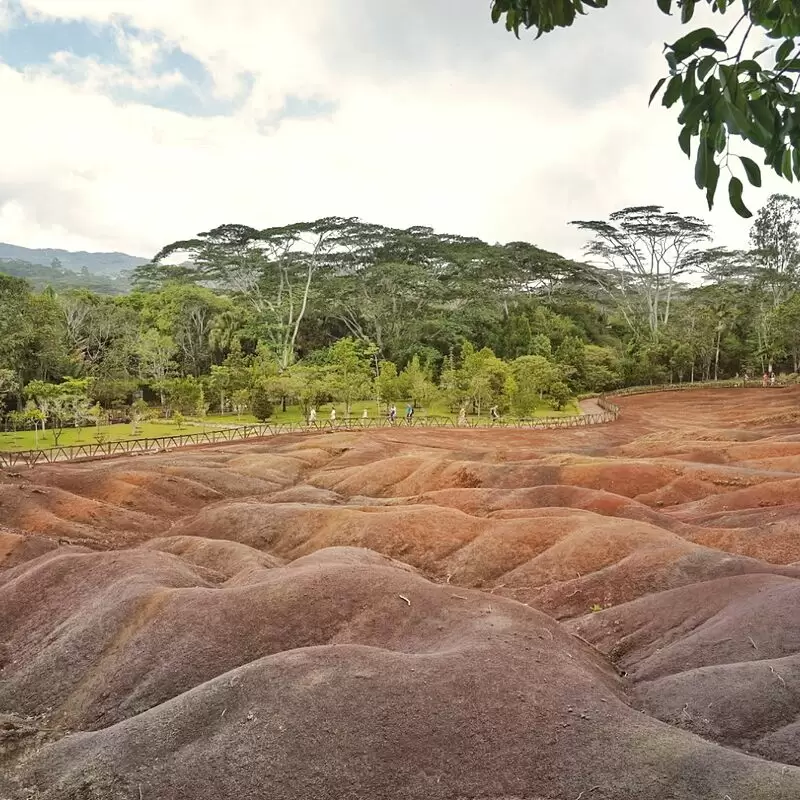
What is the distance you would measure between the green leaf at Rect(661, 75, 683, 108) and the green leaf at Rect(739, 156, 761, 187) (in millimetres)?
392

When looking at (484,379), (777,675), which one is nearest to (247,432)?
(484,379)

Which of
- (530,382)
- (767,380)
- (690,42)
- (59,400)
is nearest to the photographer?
(690,42)

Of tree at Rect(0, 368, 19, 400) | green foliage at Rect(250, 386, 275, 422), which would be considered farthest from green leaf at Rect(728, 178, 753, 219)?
green foliage at Rect(250, 386, 275, 422)

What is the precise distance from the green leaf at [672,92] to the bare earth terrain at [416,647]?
5.79 metres

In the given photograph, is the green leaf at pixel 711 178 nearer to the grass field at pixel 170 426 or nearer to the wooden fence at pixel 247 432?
the wooden fence at pixel 247 432

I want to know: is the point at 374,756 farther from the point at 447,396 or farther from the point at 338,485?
the point at 447,396

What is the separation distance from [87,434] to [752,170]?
1957 inches

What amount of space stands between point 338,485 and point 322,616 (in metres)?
19.8

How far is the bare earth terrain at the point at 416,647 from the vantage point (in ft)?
23.6

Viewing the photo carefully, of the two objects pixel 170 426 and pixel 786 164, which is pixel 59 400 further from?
pixel 786 164

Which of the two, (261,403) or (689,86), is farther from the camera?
(261,403)

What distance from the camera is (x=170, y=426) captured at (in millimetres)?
51938

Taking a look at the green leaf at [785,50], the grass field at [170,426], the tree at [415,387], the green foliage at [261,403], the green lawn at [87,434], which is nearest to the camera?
the green leaf at [785,50]

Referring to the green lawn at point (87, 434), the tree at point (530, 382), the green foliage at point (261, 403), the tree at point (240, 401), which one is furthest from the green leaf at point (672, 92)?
the tree at point (530, 382)
